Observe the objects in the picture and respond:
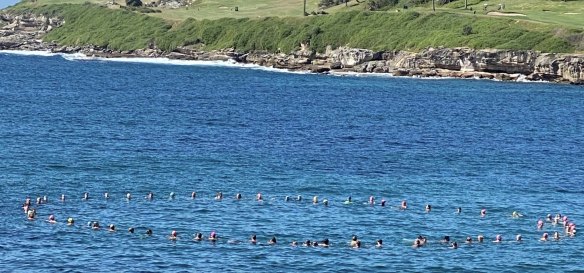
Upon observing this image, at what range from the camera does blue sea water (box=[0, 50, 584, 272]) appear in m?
65.8

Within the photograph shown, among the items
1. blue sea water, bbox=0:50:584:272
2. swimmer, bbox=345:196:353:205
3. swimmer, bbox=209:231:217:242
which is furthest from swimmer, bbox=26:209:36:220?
swimmer, bbox=345:196:353:205

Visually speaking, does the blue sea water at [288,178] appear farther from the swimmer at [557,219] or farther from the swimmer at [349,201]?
the swimmer at [557,219]

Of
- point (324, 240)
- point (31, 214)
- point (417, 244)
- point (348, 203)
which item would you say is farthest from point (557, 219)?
point (31, 214)

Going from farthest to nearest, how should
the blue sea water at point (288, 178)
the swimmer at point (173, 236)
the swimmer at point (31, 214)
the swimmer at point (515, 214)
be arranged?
the swimmer at point (515, 214) < the swimmer at point (31, 214) < the swimmer at point (173, 236) < the blue sea water at point (288, 178)

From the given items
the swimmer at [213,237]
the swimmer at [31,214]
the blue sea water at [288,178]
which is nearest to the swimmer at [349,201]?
the blue sea water at [288,178]

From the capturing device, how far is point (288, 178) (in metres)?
89.8

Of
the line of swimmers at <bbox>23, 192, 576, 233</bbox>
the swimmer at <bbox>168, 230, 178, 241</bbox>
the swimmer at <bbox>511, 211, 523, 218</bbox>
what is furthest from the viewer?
the swimmer at <bbox>511, 211, 523, 218</bbox>

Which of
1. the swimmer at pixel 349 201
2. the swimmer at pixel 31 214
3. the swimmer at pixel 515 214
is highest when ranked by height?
the swimmer at pixel 31 214

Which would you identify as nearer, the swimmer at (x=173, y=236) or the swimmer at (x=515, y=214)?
the swimmer at (x=173, y=236)

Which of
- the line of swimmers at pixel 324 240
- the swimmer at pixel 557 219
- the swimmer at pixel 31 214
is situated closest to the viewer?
the line of swimmers at pixel 324 240

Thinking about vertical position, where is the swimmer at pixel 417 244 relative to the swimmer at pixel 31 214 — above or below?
below

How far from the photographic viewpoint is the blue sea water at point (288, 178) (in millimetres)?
65812

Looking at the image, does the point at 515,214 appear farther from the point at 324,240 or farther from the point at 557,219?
the point at 324,240

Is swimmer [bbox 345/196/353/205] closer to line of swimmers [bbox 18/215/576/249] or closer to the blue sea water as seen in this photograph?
the blue sea water
